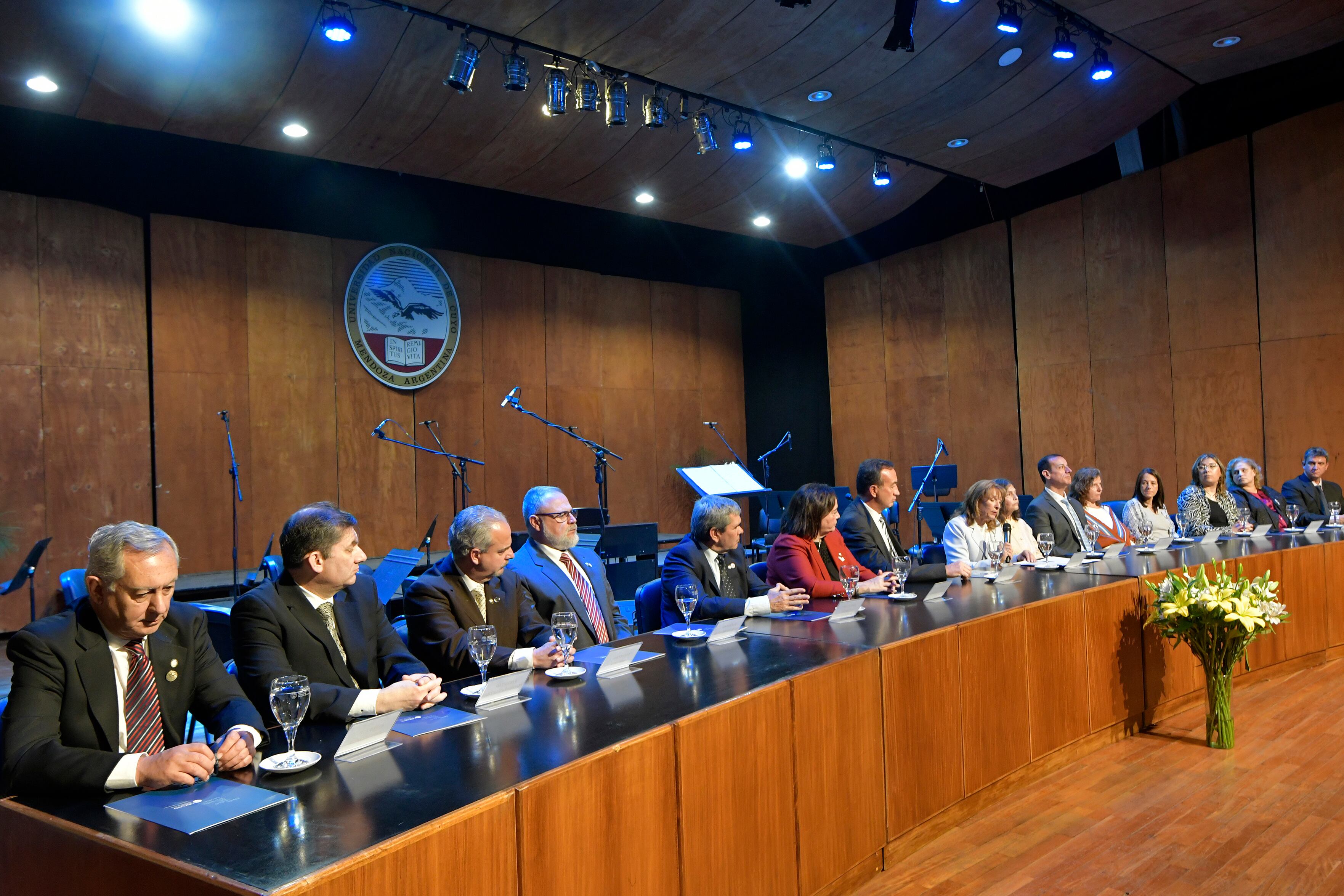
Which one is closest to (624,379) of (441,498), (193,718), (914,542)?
(441,498)

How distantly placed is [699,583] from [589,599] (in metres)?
0.46

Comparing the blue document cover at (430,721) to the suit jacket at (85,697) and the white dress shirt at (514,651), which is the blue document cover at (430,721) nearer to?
the suit jacket at (85,697)

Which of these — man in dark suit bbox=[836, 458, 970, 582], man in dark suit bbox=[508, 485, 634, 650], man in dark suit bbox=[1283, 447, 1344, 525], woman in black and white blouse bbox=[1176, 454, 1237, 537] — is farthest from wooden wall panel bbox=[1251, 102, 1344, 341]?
man in dark suit bbox=[508, 485, 634, 650]

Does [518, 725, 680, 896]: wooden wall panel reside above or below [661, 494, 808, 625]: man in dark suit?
below

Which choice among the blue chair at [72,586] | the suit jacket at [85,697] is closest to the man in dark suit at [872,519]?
the suit jacket at [85,697]

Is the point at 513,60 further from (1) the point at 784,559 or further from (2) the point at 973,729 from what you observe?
(2) the point at 973,729

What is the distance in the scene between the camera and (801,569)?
380 cm

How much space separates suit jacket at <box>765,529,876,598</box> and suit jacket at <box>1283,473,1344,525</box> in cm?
462

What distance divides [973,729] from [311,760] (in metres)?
2.24

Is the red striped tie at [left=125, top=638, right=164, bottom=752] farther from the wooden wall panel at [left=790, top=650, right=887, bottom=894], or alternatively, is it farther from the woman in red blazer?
the woman in red blazer

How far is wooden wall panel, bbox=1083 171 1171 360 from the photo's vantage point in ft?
27.7

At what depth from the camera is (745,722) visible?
2.20m

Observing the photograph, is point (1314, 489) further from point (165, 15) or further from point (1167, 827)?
point (165, 15)

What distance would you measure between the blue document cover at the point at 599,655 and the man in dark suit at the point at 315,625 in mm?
452
